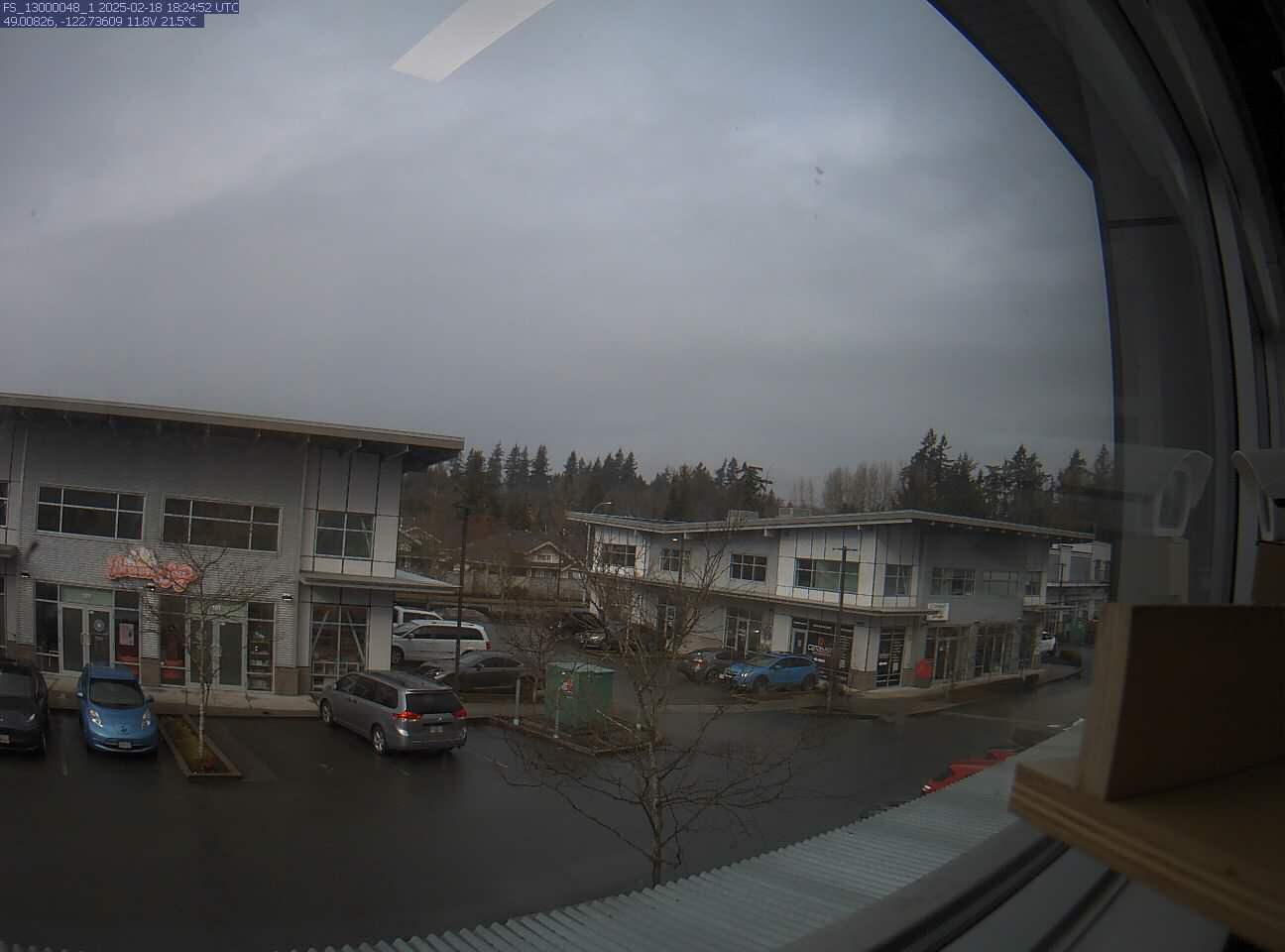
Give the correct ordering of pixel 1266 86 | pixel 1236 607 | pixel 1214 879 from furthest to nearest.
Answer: pixel 1266 86
pixel 1236 607
pixel 1214 879

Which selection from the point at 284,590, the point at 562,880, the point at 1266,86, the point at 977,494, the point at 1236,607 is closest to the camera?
the point at 1236,607

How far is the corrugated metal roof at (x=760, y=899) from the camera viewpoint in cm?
85

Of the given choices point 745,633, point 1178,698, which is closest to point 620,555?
point 745,633

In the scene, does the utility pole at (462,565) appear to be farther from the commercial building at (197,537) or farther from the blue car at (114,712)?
the blue car at (114,712)

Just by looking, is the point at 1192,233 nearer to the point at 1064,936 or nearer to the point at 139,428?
the point at 1064,936

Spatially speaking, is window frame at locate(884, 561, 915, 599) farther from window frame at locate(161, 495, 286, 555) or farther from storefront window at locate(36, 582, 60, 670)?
storefront window at locate(36, 582, 60, 670)

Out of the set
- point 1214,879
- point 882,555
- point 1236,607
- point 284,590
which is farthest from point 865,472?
point 1214,879

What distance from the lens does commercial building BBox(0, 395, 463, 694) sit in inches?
30.5

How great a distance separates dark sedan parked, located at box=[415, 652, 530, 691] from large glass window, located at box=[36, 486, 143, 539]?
1.47 feet

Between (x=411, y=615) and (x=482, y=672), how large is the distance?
30 cm

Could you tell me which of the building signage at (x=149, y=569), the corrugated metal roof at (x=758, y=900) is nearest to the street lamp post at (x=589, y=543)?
the corrugated metal roof at (x=758, y=900)

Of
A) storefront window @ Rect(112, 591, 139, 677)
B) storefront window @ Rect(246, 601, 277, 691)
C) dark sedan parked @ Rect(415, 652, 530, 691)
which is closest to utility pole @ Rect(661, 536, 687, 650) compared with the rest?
dark sedan parked @ Rect(415, 652, 530, 691)

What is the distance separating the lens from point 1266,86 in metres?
1.62

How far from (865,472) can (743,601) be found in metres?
0.42
